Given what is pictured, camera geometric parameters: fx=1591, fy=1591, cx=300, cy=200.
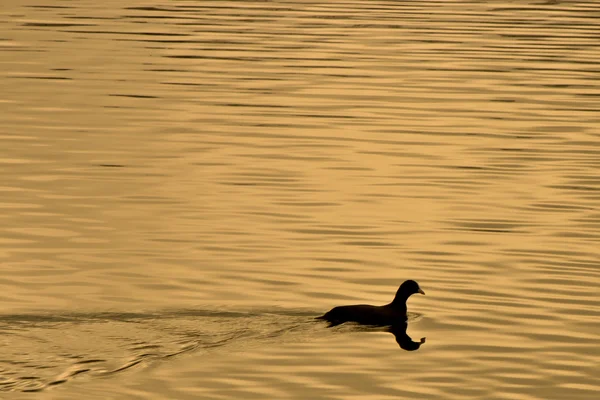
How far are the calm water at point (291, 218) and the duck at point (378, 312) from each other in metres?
0.18

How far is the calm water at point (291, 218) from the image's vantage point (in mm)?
17797

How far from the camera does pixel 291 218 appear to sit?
84.2ft

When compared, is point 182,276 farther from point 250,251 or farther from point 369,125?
point 369,125

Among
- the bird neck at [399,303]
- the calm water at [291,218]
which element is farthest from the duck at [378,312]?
the calm water at [291,218]

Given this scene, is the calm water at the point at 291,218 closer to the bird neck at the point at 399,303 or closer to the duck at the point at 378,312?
the duck at the point at 378,312

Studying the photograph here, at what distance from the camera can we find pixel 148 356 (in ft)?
57.7

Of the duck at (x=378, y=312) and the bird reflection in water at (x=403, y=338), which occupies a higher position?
the duck at (x=378, y=312)

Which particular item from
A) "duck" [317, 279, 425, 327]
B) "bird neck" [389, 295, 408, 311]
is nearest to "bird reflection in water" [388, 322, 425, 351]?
"duck" [317, 279, 425, 327]

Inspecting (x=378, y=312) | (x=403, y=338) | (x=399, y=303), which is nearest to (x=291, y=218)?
(x=399, y=303)

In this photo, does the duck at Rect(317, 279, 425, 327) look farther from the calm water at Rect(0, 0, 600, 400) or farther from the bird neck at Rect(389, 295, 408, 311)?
the calm water at Rect(0, 0, 600, 400)

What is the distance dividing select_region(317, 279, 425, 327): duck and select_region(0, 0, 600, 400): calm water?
184 mm

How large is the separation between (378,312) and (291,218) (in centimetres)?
593

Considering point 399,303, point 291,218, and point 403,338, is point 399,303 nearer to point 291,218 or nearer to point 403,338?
point 403,338

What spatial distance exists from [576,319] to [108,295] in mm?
5998
